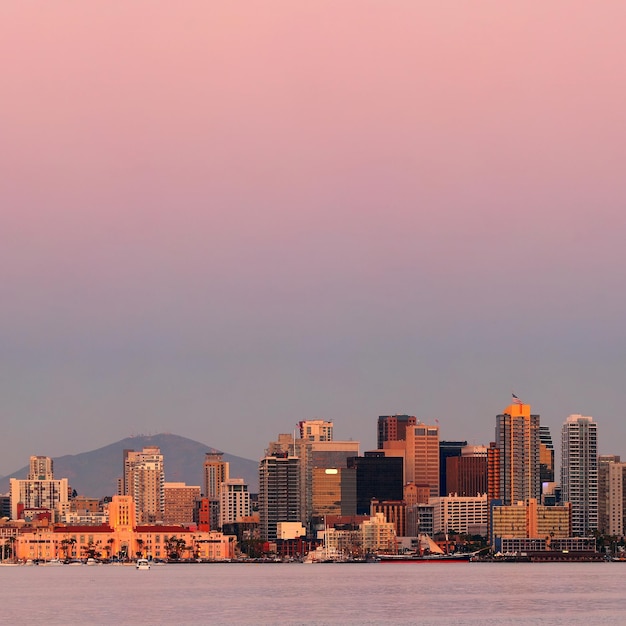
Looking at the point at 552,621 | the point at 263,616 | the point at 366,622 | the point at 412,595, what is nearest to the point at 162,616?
the point at 263,616

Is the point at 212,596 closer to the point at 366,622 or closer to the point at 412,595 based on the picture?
the point at 412,595

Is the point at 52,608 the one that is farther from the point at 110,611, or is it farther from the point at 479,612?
the point at 479,612

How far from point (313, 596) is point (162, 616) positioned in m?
32.2

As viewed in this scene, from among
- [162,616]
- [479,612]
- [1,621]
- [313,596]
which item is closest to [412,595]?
[313,596]

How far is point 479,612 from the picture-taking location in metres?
123

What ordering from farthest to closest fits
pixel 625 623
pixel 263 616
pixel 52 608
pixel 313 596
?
1. pixel 313 596
2. pixel 52 608
3. pixel 263 616
4. pixel 625 623

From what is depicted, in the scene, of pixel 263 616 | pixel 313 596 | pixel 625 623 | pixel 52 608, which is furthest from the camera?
pixel 313 596

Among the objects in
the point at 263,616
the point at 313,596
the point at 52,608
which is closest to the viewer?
the point at 263,616

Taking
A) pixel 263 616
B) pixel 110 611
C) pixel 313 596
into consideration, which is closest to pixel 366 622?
pixel 263 616

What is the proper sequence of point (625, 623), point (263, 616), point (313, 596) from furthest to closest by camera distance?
point (313, 596) < point (263, 616) < point (625, 623)

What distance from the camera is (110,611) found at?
12625 centimetres

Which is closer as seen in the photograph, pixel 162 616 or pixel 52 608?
pixel 162 616

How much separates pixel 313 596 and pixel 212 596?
9284mm

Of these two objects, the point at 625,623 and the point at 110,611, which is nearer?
the point at 625,623
